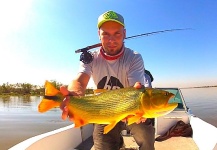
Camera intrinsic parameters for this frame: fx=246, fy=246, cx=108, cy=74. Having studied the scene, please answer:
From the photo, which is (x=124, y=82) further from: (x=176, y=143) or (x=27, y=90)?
(x=27, y=90)

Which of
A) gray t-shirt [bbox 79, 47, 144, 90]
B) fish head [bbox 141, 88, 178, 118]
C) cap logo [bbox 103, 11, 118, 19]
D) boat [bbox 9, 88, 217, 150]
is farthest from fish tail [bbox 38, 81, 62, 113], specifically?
boat [bbox 9, 88, 217, 150]

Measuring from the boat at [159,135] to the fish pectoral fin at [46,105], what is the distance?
1461 mm

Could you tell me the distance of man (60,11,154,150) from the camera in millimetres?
3361

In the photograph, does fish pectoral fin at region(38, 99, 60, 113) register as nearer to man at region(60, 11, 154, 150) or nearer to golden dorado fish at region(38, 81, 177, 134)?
golden dorado fish at region(38, 81, 177, 134)

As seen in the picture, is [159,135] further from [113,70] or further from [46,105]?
[46,105]

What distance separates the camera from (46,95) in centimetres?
249

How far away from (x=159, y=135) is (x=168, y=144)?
0.86 m

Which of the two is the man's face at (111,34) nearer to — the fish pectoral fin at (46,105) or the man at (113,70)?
the man at (113,70)

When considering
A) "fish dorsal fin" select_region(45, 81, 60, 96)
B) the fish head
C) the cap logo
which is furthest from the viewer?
the cap logo

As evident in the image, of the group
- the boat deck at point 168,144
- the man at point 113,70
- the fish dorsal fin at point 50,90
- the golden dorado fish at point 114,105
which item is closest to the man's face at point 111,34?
the man at point 113,70

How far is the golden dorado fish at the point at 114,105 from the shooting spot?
94.6 inches

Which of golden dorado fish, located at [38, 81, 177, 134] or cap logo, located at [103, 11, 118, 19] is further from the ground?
cap logo, located at [103, 11, 118, 19]

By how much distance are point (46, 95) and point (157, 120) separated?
234 inches

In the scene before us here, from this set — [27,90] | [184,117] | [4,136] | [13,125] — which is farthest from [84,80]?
[27,90]
